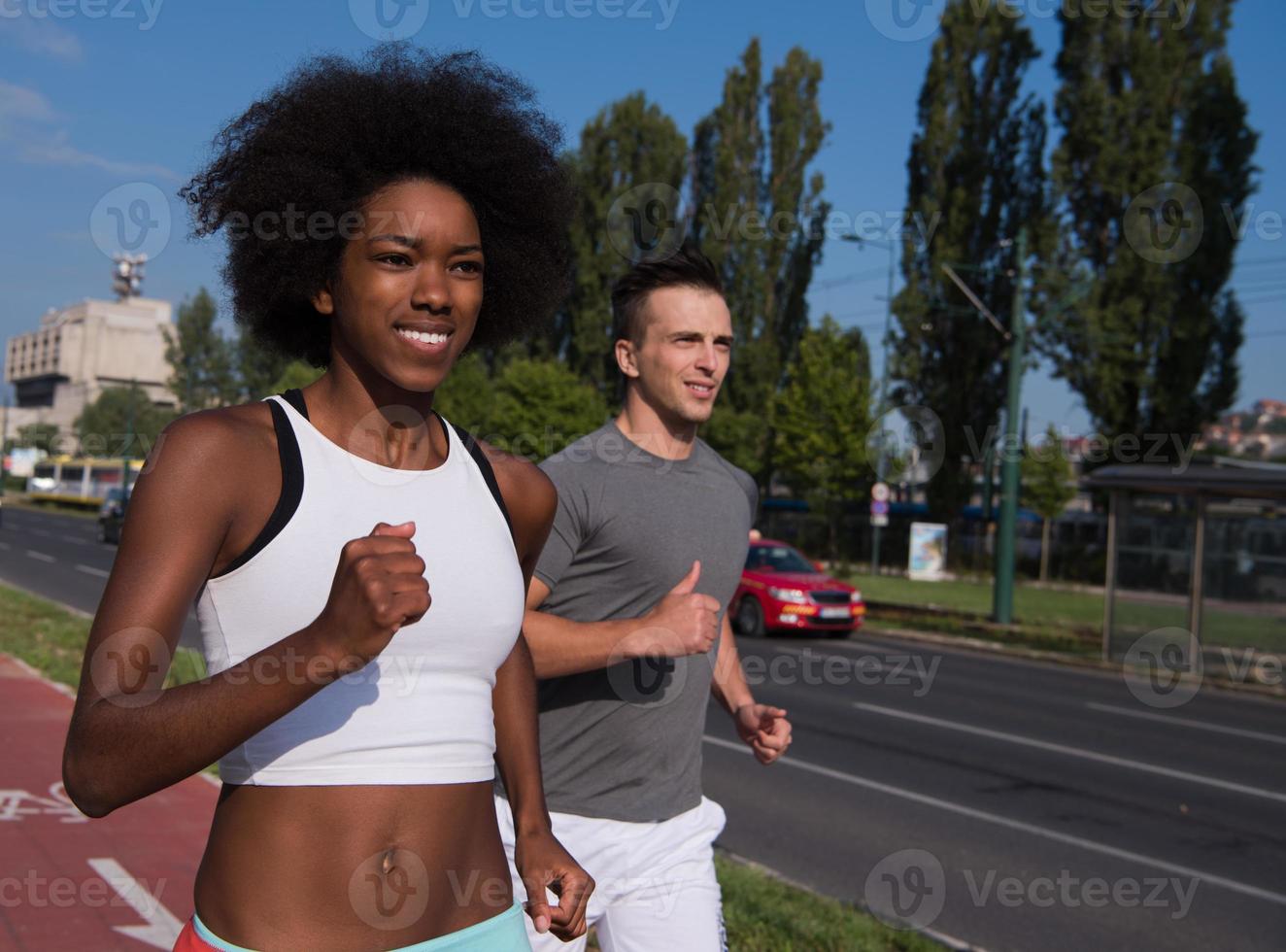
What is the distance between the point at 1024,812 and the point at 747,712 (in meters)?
5.24

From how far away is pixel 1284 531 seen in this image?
15.9 m

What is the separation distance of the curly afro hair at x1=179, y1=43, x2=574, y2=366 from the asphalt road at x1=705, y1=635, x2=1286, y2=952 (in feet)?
13.4

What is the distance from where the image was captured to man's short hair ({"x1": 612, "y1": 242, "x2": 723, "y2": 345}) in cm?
337

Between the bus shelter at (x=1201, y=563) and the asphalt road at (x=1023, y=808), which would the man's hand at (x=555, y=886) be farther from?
the bus shelter at (x=1201, y=563)

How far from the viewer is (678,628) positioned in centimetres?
269

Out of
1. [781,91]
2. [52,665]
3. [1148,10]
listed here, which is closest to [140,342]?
[781,91]

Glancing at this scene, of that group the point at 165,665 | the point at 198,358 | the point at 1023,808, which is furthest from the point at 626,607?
the point at 198,358

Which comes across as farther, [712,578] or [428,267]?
[712,578]

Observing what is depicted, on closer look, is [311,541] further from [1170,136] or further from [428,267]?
[1170,136]

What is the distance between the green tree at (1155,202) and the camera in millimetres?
31078

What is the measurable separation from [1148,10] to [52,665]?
1207 inches

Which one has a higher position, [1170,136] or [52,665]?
[1170,136]

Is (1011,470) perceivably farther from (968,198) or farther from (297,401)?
(297,401)

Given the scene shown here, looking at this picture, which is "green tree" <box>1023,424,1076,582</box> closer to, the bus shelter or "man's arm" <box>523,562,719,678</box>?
the bus shelter
